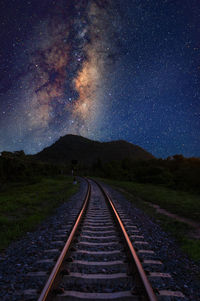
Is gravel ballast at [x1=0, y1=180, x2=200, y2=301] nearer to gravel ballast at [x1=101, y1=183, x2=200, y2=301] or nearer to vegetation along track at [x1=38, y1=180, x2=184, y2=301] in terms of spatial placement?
gravel ballast at [x1=101, y1=183, x2=200, y2=301]

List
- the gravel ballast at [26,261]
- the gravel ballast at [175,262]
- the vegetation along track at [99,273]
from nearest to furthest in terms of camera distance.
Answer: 1. the vegetation along track at [99,273]
2. the gravel ballast at [26,261]
3. the gravel ballast at [175,262]

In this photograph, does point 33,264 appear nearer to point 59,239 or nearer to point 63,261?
point 63,261

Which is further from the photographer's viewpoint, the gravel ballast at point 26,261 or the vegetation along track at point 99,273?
the gravel ballast at point 26,261

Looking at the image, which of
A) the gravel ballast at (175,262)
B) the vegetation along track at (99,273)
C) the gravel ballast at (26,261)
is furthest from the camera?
the gravel ballast at (175,262)

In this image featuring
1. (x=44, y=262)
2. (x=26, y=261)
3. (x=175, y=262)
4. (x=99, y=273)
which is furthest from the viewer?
(x=175, y=262)

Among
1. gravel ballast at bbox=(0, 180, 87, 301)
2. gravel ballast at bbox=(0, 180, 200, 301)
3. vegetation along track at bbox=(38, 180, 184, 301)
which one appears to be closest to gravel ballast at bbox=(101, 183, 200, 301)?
gravel ballast at bbox=(0, 180, 200, 301)

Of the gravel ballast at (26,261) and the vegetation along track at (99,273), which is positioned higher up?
the vegetation along track at (99,273)

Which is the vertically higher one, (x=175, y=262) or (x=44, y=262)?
(x=44, y=262)

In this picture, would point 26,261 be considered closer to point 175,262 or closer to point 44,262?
point 44,262

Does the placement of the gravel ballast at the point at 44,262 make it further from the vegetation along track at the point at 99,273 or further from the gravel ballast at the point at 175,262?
the vegetation along track at the point at 99,273

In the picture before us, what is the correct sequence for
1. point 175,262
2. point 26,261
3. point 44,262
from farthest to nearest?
point 175,262 → point 26,261 → point 44,262

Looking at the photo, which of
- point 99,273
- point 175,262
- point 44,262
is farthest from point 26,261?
point 175,262

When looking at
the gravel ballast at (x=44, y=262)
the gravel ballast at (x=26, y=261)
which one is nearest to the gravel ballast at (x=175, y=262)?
the gravel ballast at (x=44, y=262)

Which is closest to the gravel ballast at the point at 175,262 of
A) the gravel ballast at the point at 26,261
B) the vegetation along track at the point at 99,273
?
the vegetation along track at the point at 99,273
